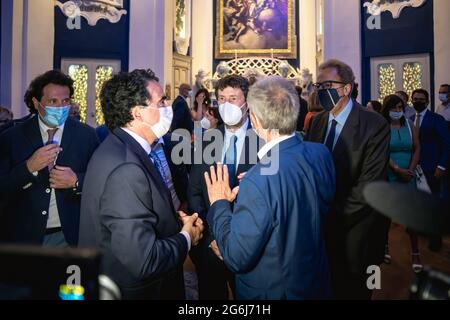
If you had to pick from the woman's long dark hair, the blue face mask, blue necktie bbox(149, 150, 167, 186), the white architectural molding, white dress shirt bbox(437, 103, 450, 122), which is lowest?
blue necktie bbox(149, 150, 167, 186)

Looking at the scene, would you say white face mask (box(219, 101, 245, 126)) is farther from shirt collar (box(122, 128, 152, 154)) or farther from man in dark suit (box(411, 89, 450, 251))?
man in dark suit (box(411, 89, 450, 251))

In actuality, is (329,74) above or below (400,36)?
below

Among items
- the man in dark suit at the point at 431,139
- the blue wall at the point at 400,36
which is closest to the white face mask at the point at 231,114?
the man in dark suit at the point at 431,139

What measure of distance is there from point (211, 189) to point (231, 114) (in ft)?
2.67

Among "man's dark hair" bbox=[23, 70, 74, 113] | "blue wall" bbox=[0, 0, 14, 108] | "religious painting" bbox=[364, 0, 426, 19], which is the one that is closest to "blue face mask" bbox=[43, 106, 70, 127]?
Result: "man's dark hair" bbox=[23, 70, 74, 113]

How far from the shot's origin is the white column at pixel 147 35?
35.5 feet

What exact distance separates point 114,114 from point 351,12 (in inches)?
364

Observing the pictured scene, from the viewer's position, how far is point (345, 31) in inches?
392

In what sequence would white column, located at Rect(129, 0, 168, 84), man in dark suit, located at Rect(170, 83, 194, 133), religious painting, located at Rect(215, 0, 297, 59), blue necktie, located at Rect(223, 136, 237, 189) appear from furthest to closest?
religious painting, located at Rect(215, 0, 297, 59) < white column, located at Rect(129, 0, 168, 84) < man in dark suit, located at Rect(170, 83, 194, 133) < blue necktie, located at Rect(223, 136, 237, 189)

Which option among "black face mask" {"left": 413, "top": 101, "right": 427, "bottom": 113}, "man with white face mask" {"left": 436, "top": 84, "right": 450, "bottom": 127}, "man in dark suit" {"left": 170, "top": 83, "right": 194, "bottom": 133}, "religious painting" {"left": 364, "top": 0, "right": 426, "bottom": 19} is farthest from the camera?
"religious painting" {"left": 364, "top": 0, "right": 426, "bottom": 19}

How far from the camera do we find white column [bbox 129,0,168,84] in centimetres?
1082

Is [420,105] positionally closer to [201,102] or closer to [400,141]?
[400,141]

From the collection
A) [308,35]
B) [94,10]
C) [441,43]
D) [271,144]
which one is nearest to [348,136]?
[271,144]

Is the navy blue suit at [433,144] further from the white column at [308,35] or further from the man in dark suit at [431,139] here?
the white column at [308,35]
